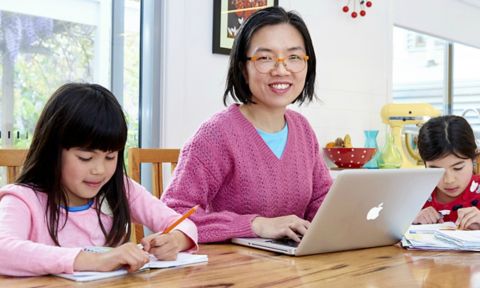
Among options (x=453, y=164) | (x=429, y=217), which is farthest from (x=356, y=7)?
(x=429, y=217)

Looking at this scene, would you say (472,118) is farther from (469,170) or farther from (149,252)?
(149,252)

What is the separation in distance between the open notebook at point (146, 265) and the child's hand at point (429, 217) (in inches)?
31.0

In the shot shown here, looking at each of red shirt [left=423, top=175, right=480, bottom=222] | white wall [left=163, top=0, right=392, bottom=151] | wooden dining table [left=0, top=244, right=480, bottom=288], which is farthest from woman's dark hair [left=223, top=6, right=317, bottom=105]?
→ white wall [left=163, top=0, right=392, bottom=151]

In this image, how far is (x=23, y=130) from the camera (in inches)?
93.7

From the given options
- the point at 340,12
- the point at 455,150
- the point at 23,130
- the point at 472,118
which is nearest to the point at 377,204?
the point at 455,150

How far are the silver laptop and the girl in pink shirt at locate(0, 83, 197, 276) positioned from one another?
0.77ft

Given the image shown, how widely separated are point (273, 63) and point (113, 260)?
2.27 feet

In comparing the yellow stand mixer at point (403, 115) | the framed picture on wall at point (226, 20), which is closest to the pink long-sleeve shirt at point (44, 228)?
the framed picture on wall at point (226, 20)

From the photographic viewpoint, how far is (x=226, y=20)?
283 cm

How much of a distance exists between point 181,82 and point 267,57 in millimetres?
1209

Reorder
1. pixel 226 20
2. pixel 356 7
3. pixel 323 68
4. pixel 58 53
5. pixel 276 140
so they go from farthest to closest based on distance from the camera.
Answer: pixel 356 7 → pixel 323 68 → pixel 226 20 → pixel 58 53 → pixel 276 140

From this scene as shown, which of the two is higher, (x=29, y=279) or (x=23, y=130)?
(x=23, y=130)

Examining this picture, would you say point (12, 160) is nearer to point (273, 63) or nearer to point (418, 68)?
point (273, 63)

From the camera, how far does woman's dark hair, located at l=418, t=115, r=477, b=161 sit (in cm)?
185
